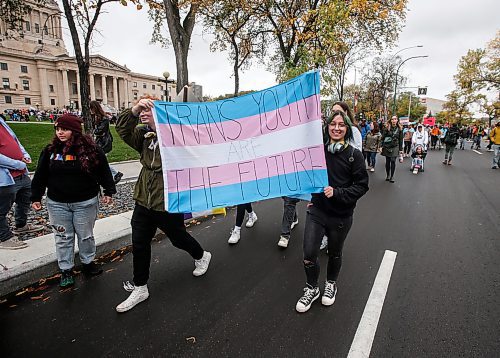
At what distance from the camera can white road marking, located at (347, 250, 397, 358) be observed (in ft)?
7.79

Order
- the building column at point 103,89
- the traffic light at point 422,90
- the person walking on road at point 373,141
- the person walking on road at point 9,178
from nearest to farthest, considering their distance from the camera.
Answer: the person walking on road at point 9,178 < the person walking on road at point 373,141 < the traffic light at point 422,90 < the building column at point 103,89

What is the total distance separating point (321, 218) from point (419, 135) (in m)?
10.4

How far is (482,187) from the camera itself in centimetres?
905

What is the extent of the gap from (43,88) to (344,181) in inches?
3446

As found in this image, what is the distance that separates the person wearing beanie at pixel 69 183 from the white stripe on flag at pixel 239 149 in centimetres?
95

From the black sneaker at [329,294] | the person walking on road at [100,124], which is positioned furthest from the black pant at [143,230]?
the person walking on road at [100,124]

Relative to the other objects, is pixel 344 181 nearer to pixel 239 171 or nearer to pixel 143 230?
pixel 239 171

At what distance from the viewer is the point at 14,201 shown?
4102 millimetres

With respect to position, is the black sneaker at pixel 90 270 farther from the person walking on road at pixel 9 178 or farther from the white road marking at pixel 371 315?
the white road marking at pixel 371 315

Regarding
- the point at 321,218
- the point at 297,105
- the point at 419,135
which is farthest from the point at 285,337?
the point at 419,135

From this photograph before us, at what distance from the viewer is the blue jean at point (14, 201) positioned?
3.70 metres

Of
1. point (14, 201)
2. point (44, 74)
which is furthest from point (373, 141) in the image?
point (44, 74)

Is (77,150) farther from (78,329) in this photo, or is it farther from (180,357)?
(180,357)

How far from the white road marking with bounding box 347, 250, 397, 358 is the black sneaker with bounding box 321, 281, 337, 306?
307mm
